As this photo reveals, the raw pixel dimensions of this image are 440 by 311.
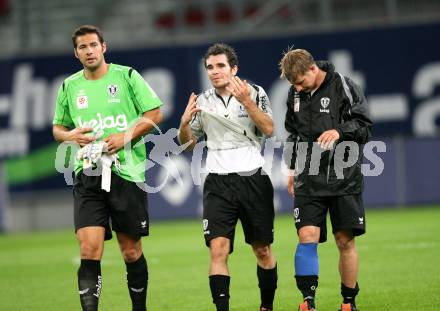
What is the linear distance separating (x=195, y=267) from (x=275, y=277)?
438 centimetres

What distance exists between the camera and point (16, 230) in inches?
846

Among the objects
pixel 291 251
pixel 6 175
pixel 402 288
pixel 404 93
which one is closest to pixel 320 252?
pixel 291 251

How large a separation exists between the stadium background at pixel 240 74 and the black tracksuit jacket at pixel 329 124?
10896mm

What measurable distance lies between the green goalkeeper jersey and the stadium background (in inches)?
449

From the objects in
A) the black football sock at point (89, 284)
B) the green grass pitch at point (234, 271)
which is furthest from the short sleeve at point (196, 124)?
the green grass pitch at point (234, 271)

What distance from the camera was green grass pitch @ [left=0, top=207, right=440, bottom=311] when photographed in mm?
9641

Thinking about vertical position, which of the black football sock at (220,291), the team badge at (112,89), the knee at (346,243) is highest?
the team badge at (112,89)

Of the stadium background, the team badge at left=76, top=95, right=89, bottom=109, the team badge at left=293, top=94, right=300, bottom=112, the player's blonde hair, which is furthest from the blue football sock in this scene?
the stadium background

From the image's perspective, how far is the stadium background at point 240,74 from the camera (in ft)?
66.8

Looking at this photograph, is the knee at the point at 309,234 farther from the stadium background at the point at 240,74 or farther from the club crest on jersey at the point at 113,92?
the stadium background at the point at 240,74

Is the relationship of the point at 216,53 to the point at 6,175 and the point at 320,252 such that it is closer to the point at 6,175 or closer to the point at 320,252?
the point at 320,252

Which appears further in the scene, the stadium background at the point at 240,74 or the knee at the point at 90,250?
the stadium background at the point at 240,74

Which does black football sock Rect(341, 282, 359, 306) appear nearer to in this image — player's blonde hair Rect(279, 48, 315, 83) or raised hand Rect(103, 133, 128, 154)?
player's blonde hair Rect(279, 48, 315, 83)

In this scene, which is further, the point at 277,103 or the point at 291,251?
the point at 277,103
